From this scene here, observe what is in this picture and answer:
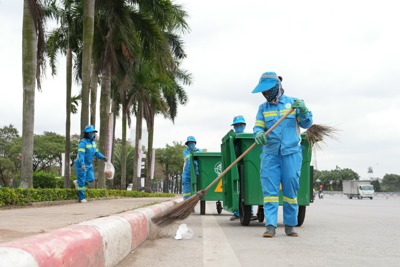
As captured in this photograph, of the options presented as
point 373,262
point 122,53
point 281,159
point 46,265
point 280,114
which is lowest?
point 373,262

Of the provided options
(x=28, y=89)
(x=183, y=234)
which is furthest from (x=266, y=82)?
(x=28, y=89)

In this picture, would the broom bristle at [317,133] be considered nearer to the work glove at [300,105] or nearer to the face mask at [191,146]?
the work glove at [300,105]

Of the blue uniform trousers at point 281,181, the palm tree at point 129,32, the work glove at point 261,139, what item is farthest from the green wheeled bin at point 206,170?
the palm tree at point 129,32

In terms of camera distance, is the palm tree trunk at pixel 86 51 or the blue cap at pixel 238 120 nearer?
the blue cap at pixel 238 120

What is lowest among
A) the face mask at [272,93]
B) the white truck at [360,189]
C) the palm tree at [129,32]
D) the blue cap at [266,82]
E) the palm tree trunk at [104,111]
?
the white truck at [360,189]

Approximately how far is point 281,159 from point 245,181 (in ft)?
4.21

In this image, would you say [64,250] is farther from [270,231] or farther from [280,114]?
[280,114]

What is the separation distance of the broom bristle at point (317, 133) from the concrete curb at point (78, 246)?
3250mm

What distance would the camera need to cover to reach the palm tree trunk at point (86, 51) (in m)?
16.6

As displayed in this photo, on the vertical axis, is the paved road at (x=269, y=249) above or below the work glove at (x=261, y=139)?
below

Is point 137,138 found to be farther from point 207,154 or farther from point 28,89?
point 207,154

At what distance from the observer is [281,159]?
6.58m

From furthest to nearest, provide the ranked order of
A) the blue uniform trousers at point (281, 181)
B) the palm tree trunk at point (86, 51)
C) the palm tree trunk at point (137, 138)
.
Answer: the palm tree trunk at point (137, 138) < the palm tree trunk at point (86, 51) < the blue uniform trousers at point (281, 181)

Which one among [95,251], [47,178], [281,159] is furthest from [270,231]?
[47,178]
